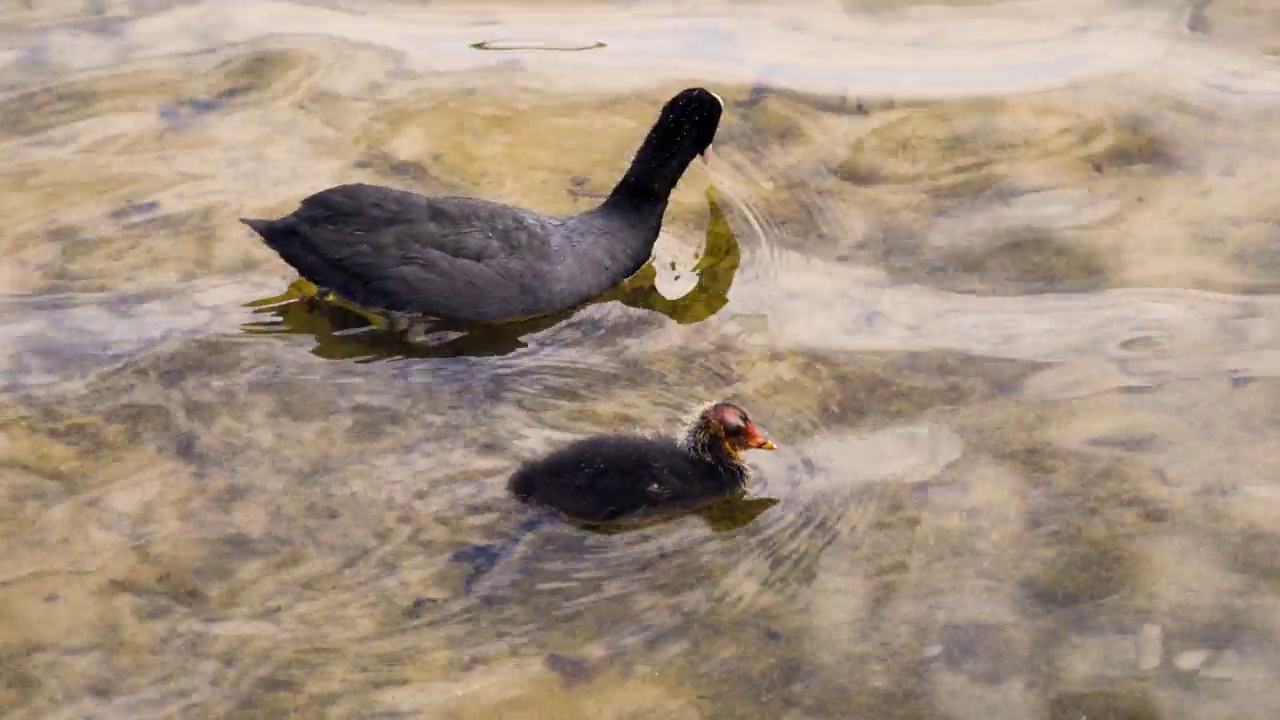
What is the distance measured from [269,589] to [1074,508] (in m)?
2.73

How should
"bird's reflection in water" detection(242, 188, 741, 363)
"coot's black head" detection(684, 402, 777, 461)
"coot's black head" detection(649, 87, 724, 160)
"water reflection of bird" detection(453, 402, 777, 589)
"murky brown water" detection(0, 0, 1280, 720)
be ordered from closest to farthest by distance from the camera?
"murky brown water" detection(0, 0, 1280, 720) < "water reflection of bird" detection(453, 402, 777, 589) < "coot's black head" detection(684, 402, 777, 461) < "bird's reflection in water" detection(242, 188, 741, 363) < "coot's black head" detection(649, 87, 724, 160)

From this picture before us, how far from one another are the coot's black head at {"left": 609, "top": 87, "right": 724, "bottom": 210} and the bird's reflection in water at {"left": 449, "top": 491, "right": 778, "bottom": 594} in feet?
6.30

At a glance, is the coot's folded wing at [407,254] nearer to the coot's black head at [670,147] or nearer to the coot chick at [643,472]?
the coot's black head at [670,147]

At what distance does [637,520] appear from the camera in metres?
4.74

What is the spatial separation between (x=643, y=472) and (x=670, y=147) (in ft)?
7.39

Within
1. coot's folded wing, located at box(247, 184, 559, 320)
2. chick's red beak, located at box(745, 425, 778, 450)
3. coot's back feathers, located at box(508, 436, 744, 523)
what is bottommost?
coot's back feathers, located at box(508, 436, 744, 523)

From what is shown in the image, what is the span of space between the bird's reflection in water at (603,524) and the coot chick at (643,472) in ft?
0.10

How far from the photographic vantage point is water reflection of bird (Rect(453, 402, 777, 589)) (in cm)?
462

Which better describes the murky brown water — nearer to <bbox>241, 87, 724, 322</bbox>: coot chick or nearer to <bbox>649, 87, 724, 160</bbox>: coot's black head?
<bbox>241, 87, 724, 322</bbox>: coot chick

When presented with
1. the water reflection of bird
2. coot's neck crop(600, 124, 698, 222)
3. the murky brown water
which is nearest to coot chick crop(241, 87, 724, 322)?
the murky brown water

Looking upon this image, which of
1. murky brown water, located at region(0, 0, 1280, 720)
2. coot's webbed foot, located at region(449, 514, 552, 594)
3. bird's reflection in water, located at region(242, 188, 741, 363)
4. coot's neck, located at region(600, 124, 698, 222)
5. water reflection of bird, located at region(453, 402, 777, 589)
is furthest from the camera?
coot's neck, located at region(600, 124, 698, 222)

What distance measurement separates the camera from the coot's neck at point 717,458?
187 inches

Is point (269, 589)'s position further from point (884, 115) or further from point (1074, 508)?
point (884, 115)

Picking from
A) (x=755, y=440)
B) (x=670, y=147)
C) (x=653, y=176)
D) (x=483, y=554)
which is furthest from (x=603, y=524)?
(x=670, y=147)
